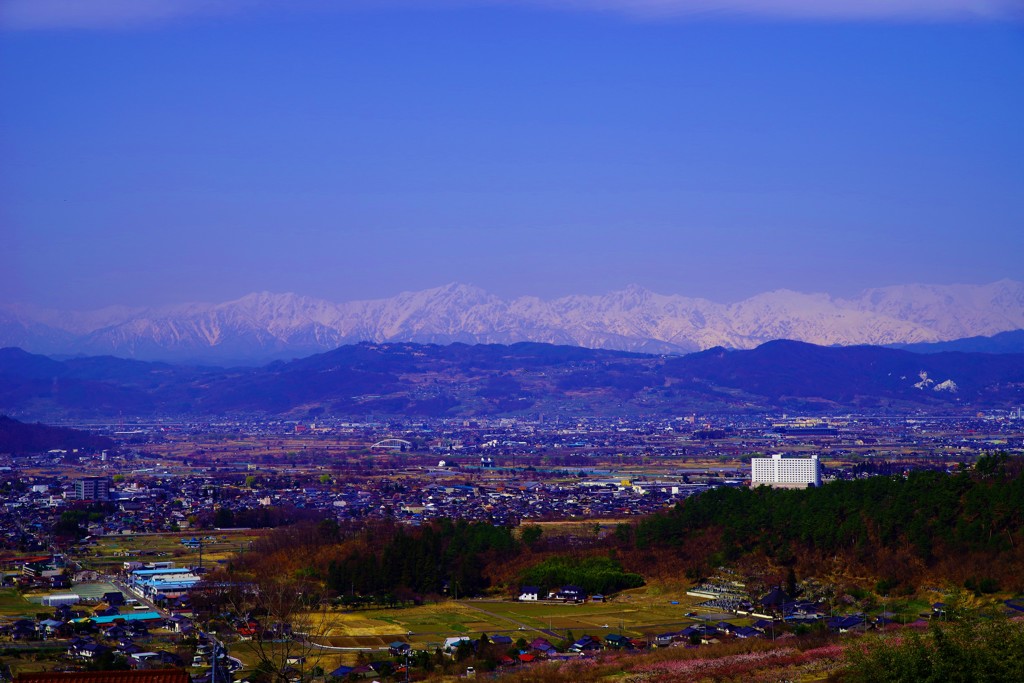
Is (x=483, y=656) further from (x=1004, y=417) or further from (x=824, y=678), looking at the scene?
(x=1004, y=417)

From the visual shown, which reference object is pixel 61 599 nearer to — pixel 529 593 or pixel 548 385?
pixel 529 593

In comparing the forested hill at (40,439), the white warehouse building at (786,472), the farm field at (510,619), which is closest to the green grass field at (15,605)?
the farm field at (510,619)

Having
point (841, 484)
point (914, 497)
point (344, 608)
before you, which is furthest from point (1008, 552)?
point (344, 608)

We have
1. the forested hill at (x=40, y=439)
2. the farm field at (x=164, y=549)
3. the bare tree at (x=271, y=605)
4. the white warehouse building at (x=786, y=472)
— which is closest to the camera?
the bare tree at (x=271, y=605)

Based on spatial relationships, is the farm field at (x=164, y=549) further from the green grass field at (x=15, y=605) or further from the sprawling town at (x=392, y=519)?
the green grass field at (x=15, y=605)

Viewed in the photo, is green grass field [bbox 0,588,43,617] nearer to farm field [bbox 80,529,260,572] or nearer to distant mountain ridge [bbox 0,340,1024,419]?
farm field [bbox 80,529,260,572]

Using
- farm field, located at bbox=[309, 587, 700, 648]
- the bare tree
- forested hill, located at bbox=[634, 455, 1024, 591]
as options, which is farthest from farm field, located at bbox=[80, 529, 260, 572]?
forested hill, located at bbox=[634, 455, 1024, 591]

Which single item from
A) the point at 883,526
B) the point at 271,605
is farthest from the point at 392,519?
the point at 271,605
